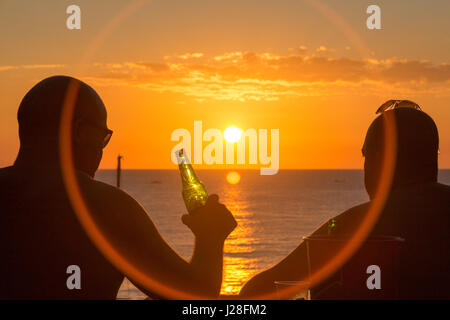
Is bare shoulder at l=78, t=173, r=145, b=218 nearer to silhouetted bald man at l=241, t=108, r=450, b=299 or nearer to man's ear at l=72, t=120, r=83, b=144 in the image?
man's ear at l=72, t=120, r=83, b=144

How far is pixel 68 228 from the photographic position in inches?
113

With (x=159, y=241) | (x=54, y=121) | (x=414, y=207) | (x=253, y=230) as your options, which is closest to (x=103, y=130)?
(x=54, y=121)

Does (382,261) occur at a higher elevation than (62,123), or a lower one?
lower

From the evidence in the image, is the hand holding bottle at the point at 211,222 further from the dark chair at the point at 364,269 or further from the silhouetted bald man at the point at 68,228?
the dark chair at the point at 364,269

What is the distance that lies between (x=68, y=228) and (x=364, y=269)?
135 centimetres

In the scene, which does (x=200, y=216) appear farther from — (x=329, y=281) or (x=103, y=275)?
(x=329, y=281)

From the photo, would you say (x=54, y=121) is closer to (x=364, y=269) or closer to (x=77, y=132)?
(x=77, y=132)

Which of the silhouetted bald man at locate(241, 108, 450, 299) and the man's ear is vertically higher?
the man's ear

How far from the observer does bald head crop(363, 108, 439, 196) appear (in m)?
2.90

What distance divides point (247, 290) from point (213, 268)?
54 centimetres

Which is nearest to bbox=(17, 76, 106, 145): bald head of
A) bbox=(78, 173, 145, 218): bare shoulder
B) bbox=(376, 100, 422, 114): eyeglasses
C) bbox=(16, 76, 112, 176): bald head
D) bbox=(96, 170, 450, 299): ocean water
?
bbox=(16, 76, 112, 176): bald head

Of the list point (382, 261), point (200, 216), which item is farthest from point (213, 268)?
point (382, 261)

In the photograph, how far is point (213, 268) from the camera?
114 inches
